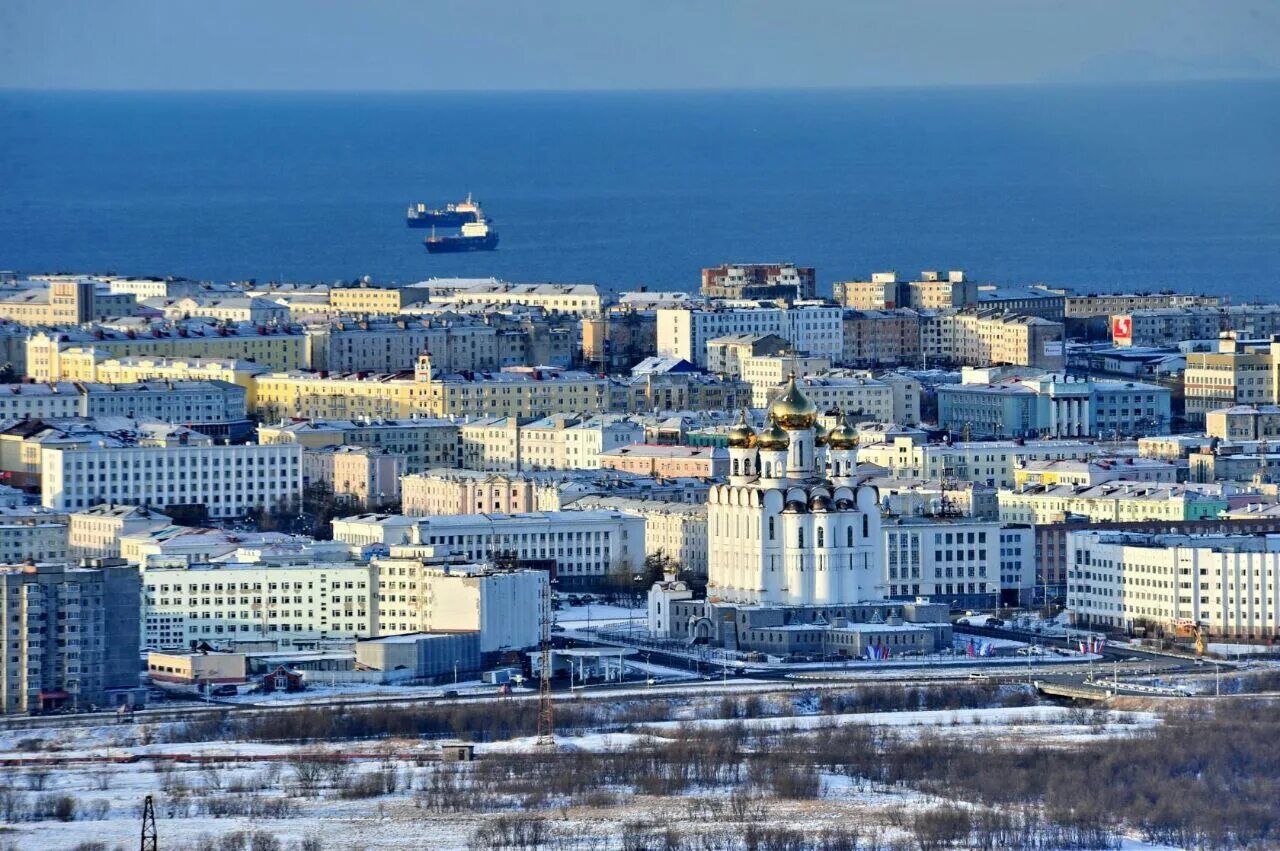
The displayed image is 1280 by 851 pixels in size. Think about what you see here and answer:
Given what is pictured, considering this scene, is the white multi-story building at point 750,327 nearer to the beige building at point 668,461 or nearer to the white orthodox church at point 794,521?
the beige building at point 668,461

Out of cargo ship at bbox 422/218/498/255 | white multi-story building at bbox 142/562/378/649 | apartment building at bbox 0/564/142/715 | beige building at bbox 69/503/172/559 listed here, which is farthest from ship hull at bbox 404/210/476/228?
apartment building at bbox 0/564/142/715

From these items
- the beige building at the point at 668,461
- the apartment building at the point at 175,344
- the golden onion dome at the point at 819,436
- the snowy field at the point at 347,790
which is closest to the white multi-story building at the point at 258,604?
the golden onion dome at the point at 819,436

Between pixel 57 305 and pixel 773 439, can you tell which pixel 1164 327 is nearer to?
pixel 57 305

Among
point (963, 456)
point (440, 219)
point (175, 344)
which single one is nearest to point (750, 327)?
point (175, 344)

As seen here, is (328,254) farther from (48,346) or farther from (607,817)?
(607,817)

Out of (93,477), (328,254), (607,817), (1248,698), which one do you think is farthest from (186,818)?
(328,254)

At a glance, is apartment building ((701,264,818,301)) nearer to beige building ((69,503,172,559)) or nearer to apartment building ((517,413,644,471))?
apartment building ((517,413,644,471))
